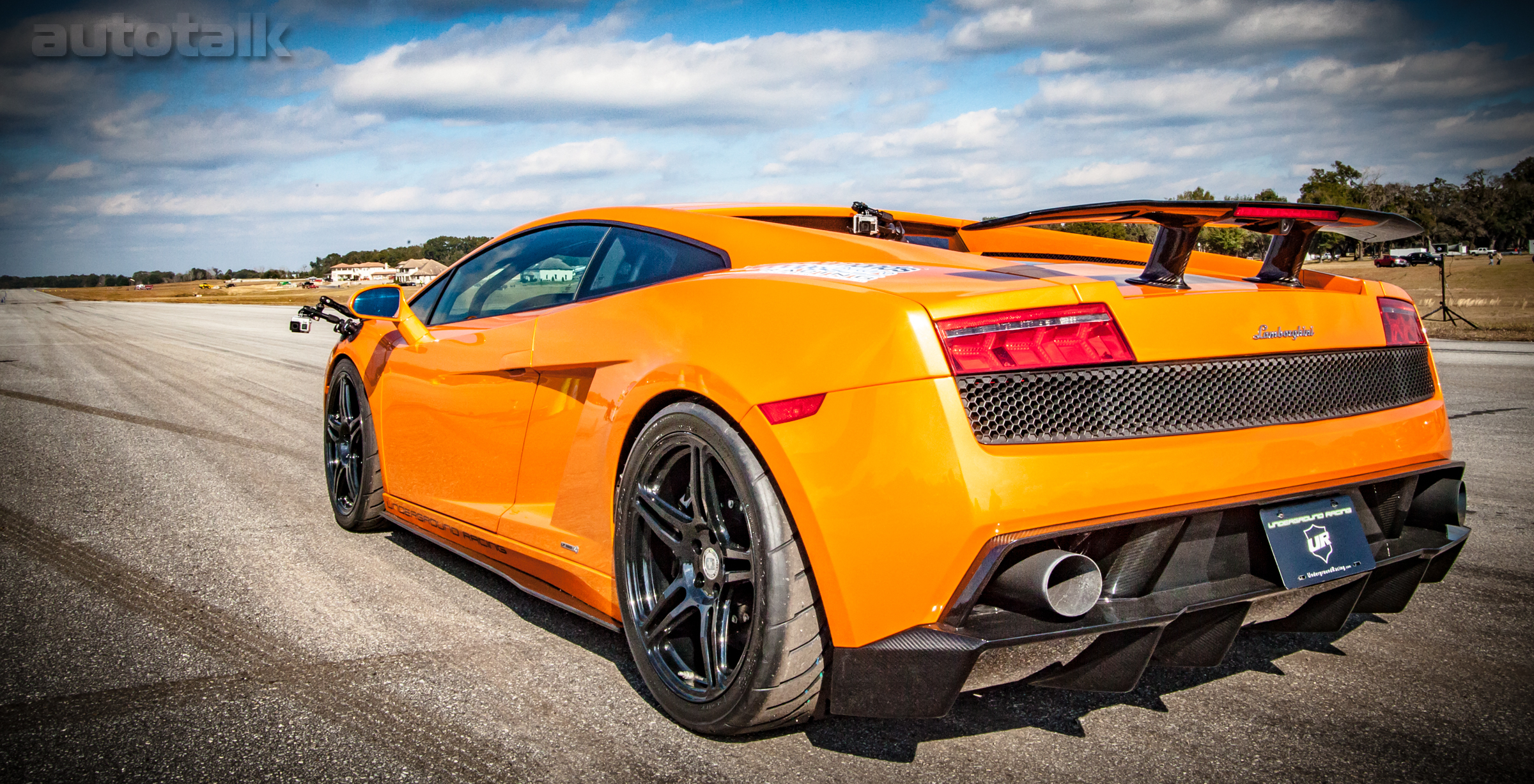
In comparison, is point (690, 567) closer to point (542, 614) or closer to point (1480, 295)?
point (542, 614)

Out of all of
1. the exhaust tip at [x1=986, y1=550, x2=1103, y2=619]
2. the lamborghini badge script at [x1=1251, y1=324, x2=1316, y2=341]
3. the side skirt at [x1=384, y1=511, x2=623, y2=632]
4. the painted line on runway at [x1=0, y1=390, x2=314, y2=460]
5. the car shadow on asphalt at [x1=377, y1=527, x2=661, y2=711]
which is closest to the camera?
the exhaust tip at [x1=986, y1=550, x2=1103, y2=619]

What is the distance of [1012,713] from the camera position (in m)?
2.29

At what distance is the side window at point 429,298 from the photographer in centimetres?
401

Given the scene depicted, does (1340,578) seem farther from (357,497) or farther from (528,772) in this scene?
(357,497)

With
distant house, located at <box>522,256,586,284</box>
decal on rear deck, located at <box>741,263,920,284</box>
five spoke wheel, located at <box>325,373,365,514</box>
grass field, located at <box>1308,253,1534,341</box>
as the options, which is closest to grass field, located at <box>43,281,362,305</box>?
five spoke wheel, located at <box>325,373,365,514</box>

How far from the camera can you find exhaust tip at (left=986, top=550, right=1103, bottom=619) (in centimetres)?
171

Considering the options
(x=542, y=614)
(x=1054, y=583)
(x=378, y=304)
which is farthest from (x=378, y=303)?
(x=1054, y=583)

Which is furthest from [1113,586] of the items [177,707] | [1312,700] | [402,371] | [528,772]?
[402,371]

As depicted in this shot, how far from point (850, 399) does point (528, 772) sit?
1110 millimetres

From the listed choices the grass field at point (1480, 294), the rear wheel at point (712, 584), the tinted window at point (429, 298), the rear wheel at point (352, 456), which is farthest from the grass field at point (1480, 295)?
the rear wheel at point (352, 456)

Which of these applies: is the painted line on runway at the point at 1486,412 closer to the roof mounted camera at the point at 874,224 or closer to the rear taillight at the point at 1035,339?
the roof mounted camera at the point at 874,224

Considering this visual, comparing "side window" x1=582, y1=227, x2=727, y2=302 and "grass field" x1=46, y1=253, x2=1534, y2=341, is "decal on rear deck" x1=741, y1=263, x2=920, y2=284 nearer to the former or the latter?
"side window" x1=582, y1=227, x2=727, y2=302

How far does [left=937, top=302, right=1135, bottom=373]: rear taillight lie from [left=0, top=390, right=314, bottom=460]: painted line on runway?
215 inches

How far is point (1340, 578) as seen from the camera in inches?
77.9
